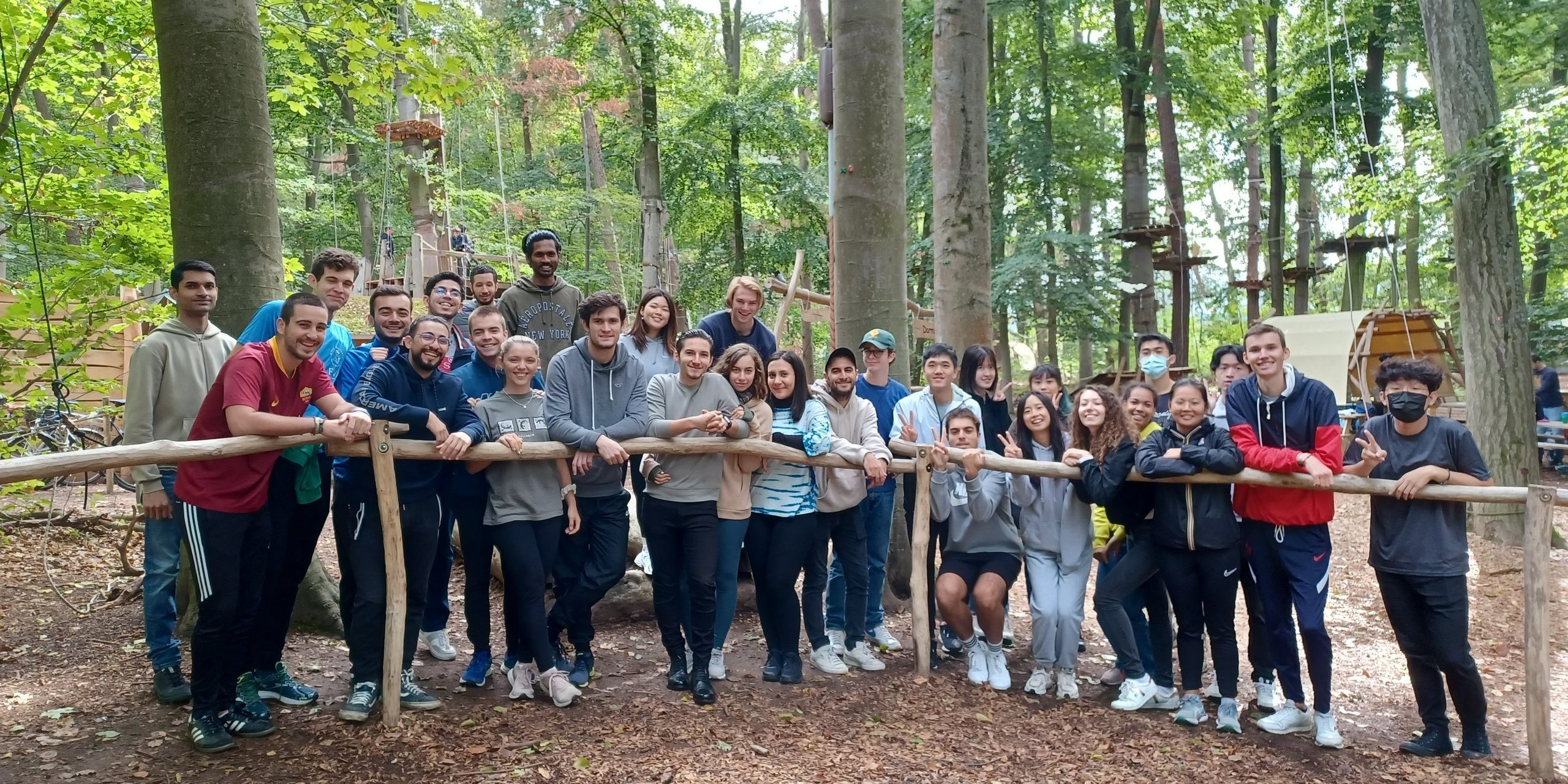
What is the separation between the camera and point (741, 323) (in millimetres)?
5465

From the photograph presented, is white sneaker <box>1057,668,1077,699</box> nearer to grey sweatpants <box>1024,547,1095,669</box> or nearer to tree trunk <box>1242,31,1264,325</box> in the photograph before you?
grey sweatpants <box>1024,547,1095,669</box>

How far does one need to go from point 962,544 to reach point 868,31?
3539 millimetres

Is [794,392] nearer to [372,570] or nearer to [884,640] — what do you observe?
[884,640]

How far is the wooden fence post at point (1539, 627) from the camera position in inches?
169

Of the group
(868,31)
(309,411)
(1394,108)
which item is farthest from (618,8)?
(1394,108)

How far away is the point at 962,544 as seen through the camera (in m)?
5.12

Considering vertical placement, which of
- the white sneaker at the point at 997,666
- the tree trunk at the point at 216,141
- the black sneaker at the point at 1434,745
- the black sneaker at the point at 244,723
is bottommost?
the black sneaker at the point at 1434,745

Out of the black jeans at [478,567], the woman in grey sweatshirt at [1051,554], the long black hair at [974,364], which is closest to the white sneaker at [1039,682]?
the woman in grey sweatshirt at [1051,554]

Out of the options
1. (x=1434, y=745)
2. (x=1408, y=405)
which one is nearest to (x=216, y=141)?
(x=1408, y=405)

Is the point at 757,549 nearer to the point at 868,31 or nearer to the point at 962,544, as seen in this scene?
the point at 962,544

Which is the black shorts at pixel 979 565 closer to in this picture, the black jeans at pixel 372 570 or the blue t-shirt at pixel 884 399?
the blue t-shirt at pixel 884 399

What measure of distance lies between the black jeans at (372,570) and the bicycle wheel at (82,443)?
4.76 meters

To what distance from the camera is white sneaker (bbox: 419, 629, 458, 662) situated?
495 centimetres

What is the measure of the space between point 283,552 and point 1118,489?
13.3 ft
